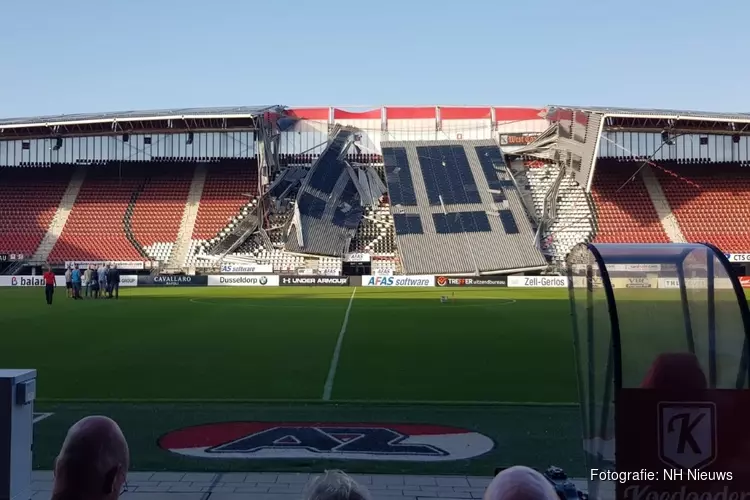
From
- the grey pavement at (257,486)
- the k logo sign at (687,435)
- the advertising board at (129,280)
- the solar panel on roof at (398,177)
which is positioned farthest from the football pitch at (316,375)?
the solar panel on roof at (398,177)

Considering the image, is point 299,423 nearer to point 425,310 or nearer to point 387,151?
point 425,310

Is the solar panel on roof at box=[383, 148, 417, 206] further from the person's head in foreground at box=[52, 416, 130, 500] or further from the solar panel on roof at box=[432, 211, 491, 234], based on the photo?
the person's head in foreground at box=[52, 416, 130, 500]

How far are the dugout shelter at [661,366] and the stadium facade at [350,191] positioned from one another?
44.3m

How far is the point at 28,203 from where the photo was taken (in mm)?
54969

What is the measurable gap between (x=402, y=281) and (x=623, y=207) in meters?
21.3

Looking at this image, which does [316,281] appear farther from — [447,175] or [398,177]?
[447,175]

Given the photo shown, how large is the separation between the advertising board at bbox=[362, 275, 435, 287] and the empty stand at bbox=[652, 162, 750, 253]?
20.7 metres

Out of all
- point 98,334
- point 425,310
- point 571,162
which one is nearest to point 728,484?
point 98,334

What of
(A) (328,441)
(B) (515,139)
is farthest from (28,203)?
(A) (328,441)

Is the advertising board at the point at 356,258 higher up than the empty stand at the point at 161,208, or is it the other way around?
the empty stand at the point at 161,208

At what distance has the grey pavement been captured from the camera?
5.58 m

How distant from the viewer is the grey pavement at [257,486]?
558 centimetres

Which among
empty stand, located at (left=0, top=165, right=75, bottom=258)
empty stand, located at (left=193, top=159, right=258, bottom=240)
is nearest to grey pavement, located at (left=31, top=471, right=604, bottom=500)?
empty stand, located at (left=193, top=159, right=258, bottom=240)

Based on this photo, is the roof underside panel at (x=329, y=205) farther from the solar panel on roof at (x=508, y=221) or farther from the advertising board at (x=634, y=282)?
the advertising board at (x=634, y=282)
